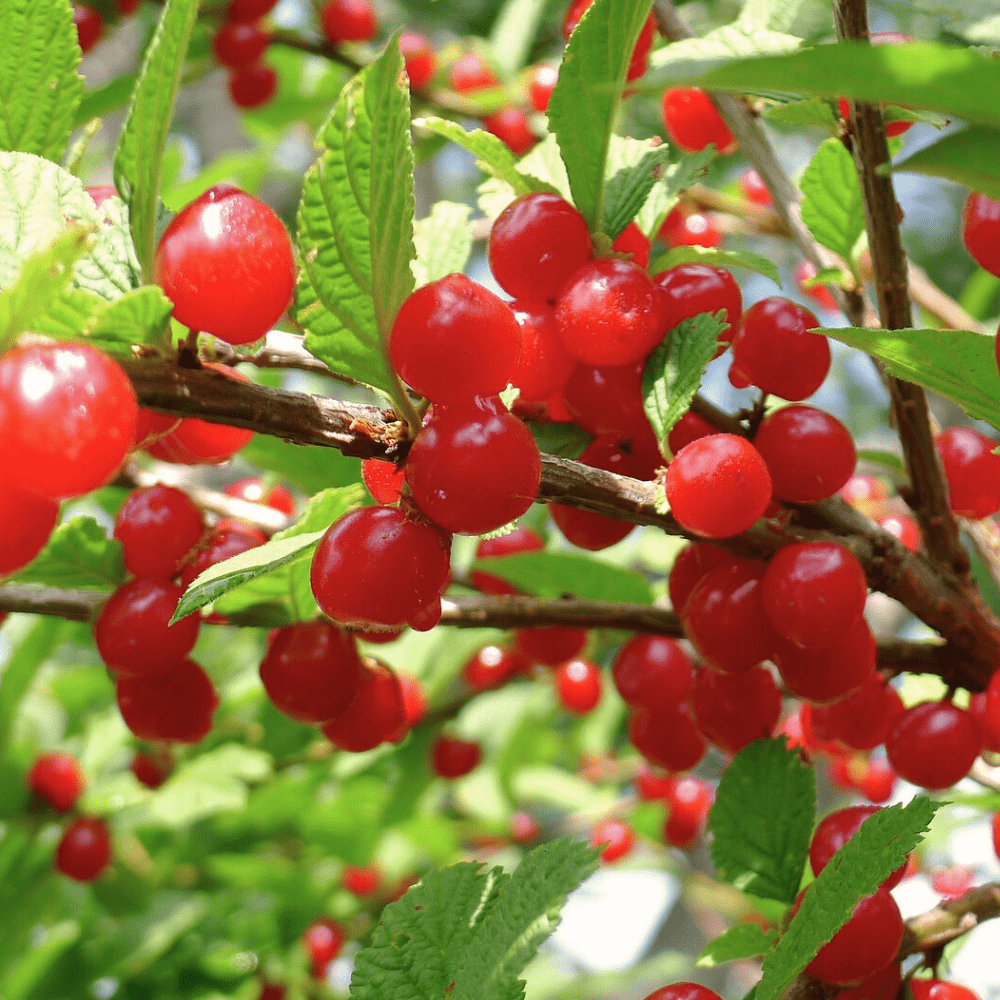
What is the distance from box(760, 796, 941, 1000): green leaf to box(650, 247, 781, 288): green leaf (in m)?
0.39

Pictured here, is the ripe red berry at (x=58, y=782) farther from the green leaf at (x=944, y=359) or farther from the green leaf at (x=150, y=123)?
the green leaf at (x=944, y=359)

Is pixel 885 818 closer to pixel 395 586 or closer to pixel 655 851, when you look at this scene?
pixel 395 586

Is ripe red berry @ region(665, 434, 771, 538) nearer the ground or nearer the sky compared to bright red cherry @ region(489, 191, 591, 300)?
nearer the ground

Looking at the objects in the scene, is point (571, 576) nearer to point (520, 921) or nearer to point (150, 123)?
point (520, 921)

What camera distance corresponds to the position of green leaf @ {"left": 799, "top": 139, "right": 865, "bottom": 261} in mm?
911

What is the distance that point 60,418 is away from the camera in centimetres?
42

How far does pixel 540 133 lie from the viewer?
2064 mm

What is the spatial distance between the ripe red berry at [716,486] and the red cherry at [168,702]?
51 centimetres

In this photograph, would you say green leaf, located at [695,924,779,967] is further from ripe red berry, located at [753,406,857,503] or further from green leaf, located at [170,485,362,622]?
green leaf, located at [170,485,362,622]

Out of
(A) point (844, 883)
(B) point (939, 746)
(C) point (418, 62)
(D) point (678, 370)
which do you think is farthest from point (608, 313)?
(C) point (418, 62)

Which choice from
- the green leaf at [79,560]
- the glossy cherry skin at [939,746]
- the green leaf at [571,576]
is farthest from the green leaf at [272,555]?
the glossy cherry skin at [939,746]

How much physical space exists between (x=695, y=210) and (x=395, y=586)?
1.69 meters

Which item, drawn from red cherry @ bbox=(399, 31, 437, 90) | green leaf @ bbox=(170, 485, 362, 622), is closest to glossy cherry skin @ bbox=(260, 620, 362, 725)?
green leaf @ bbox=(170, 485, 362, 622)

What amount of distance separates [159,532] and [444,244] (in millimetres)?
349
